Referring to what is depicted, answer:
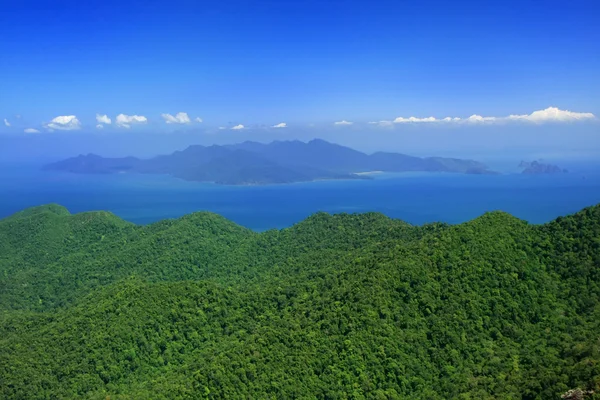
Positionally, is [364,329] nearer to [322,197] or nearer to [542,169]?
[322,197]

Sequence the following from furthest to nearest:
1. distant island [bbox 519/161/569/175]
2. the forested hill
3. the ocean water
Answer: distant island [bbox 519/161/569/175]
the ocean water
the forested hill

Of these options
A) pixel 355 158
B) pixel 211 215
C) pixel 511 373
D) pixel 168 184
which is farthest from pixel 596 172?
pixel 511 373

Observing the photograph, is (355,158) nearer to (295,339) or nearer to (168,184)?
(168,184)

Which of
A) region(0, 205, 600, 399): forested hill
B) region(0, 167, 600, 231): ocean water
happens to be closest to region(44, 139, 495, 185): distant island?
region(0, 167, 600, 231): ocean water

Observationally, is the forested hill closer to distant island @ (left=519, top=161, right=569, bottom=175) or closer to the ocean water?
the ocean water

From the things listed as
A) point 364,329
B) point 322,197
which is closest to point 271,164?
point 322,197

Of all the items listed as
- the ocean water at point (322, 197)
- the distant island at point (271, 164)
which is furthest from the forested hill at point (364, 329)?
the distant island at point (271, 164)

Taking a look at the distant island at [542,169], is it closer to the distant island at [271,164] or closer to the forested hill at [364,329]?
the distant island at [271,164]
